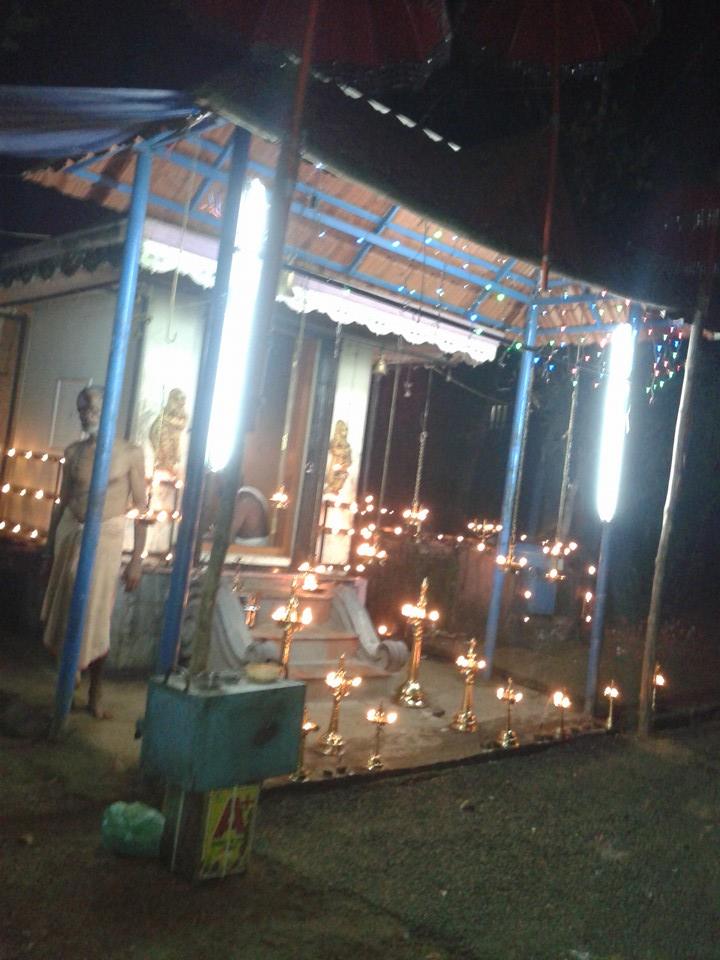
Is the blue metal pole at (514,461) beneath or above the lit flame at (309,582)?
above

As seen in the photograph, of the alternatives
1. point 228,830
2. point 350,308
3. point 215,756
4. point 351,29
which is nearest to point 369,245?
point 350,308

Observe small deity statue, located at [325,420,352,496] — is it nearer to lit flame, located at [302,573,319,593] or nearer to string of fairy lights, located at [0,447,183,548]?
lit flame, located at [302,573,319,593]

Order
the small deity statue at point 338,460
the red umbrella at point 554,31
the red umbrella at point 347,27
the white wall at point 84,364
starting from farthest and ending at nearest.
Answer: the small deity statue at point 338,460
the white wall at point 84,364
the red umbrella at point 554,31
the red umbrella at point 347,27

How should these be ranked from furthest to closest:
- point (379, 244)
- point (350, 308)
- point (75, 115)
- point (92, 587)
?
1. point (350, 308)
2. point (379, 244)
3. point (92, 587)
4. point (75, 115)

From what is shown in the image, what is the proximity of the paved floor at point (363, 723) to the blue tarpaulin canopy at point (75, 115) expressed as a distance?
405cm

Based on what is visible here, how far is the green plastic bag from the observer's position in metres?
4.35

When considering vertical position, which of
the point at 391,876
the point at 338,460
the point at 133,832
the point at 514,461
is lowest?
the point at 391,876

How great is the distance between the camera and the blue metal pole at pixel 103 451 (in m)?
5.92

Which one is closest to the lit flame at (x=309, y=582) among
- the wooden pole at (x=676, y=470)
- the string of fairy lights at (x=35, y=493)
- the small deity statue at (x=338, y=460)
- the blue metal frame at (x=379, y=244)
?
the string of fairy lights at (x=35, y=493)

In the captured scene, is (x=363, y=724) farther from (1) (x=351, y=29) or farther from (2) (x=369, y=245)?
(1) (x=351, y=29)

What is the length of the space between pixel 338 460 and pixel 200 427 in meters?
4.92

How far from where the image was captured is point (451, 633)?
470 inches

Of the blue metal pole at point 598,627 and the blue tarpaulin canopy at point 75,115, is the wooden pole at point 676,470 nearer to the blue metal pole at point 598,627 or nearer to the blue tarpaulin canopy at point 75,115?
the blue metal pole at point 598,627

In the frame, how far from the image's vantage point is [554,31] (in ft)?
24.5
